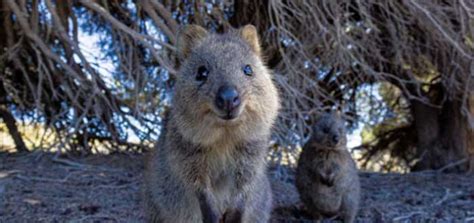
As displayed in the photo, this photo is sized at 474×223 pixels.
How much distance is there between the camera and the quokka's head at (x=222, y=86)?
3748mm

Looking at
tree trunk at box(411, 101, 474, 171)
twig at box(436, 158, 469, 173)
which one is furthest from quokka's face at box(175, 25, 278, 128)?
tree trunk at box(411, 101, 474, 171)

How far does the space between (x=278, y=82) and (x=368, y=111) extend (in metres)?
2.90

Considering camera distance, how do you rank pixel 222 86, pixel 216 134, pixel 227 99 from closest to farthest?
pixel 227 99 → pixel 222 86 → pixel 216 134

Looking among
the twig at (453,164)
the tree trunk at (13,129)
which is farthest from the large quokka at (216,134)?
the tree trunk at (13,129)

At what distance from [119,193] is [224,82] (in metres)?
3.00

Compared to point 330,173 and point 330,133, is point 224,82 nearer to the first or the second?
point 330,133

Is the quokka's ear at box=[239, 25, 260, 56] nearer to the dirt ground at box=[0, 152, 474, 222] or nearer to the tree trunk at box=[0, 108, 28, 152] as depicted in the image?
the dirt ground at box=[0, 152, 474, 222]

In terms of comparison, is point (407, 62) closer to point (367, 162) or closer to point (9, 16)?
point (367, 162)

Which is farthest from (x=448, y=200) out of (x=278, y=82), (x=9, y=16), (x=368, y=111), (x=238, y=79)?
(x=9, y=16)

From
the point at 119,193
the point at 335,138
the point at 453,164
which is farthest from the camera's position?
the point at 453,164

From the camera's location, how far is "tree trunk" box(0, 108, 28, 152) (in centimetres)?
857

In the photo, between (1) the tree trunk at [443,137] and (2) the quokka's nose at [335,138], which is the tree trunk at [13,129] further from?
(1) the tree trunk at [443,137]

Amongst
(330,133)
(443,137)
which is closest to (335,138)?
(330,133)

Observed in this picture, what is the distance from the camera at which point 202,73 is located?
403 centimetres
